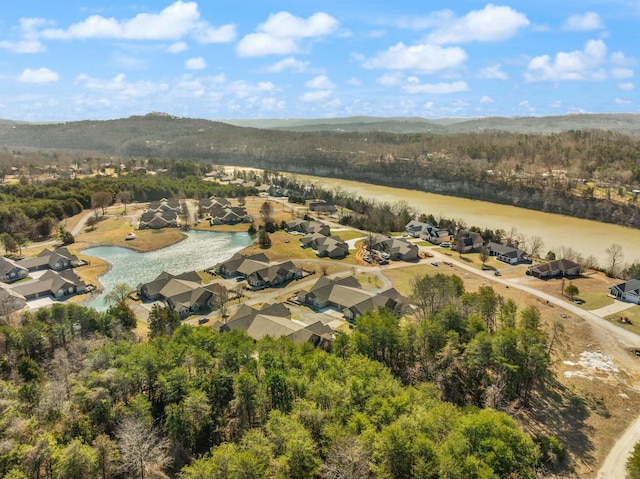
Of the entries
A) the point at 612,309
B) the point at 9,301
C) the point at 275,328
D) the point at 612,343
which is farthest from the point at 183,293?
the point at 612,309

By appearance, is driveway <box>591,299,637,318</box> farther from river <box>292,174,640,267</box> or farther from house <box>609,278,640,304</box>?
river <box>292,174,640,267</box>

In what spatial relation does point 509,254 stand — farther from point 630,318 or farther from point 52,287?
point 52,287

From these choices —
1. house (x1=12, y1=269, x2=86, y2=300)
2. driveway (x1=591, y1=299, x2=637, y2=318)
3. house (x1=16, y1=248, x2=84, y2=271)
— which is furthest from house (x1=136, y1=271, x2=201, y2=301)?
driveway (x1=591, y1=299, x2=637, y2=318)

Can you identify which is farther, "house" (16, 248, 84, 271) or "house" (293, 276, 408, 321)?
"house" (16, 248, 84, 271)

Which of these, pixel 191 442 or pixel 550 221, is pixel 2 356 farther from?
pixel 550 221

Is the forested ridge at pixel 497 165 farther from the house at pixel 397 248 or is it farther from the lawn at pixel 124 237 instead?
the lawn at pixel 124 237

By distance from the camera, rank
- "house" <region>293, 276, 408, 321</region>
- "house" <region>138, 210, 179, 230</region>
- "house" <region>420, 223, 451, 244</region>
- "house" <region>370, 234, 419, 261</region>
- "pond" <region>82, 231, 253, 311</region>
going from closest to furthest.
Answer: "house" <region>293, 276, 408, 321</region> → "pond" <region>82, 231, 253, 311</region> → "house" <region>370, 234, 419, 261</region> → "house" <region>420, 223, 451, 244</region> → "house" <region>138, 210, 179, 230</region>

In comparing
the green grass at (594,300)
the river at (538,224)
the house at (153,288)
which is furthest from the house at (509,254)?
the house at (153,288)
